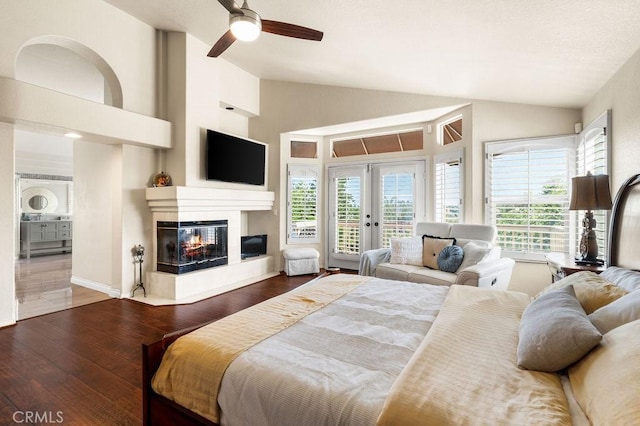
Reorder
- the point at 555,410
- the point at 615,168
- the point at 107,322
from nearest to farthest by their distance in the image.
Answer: the point at 555,410, the point at 615,168, the point at 107,322

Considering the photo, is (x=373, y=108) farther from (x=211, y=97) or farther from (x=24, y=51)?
(x=24, y=51)

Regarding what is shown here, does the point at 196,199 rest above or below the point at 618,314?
above

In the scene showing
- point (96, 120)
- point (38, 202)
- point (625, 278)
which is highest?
point (96, 120)

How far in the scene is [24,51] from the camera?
4.03 meters

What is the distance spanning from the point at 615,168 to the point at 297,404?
348 centimetres

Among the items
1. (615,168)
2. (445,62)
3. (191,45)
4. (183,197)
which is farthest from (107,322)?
(615,168)

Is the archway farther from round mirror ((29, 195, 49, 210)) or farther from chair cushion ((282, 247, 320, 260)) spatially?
round mirror ((29, 195, 49, 210))

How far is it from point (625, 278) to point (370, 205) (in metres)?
4.07

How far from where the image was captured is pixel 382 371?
3.86 ft

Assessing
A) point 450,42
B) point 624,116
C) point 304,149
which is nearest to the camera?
point 624,116

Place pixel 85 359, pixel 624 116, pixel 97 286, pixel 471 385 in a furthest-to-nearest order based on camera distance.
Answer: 1. pixel 97 286
2. pixel 624 116
3. pixel 85 359
4. pixel 471 385

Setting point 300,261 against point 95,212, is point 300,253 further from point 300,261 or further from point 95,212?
point 95,212

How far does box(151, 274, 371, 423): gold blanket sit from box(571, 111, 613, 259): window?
3151mm

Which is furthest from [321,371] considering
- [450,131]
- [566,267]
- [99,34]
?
[450,131]
